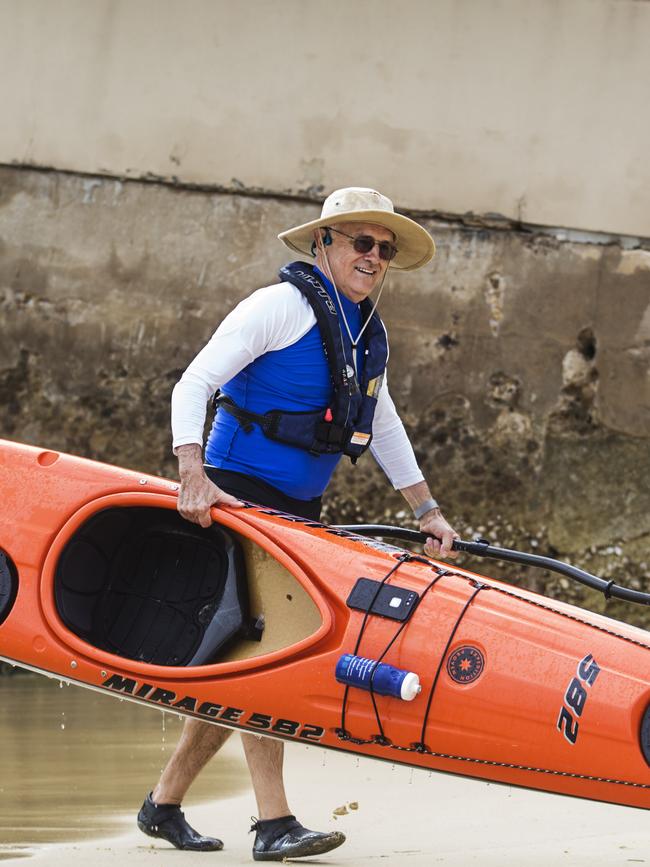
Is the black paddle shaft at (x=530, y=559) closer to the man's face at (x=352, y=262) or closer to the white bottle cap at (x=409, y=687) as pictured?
the white bottle cap at (x=409, y=687)

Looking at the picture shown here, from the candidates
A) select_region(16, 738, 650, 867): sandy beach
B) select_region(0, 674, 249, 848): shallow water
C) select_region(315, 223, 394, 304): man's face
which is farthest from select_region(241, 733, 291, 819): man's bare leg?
select_region(315, 223, 394, 304): man's face

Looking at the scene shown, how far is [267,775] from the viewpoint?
311 cm

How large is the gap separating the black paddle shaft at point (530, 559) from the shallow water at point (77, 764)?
997 millimetres

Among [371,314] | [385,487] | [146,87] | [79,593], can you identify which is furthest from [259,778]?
[146,87]

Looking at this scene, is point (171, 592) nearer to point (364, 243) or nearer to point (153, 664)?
point (153, 664)

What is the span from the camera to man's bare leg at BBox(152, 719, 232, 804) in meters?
3.30

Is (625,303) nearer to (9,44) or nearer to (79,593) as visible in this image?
(9,44)

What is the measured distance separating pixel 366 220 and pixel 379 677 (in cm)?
115

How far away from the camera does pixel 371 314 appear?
11.3ft

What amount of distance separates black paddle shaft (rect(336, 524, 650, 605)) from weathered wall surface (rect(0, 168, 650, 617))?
281 cm

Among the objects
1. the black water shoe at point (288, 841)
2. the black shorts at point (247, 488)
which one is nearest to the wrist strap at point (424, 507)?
the black shorts at point (247, 488)

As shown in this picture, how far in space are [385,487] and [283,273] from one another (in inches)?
129

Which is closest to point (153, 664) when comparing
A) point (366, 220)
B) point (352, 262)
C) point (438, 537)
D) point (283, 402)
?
point (283, 402)

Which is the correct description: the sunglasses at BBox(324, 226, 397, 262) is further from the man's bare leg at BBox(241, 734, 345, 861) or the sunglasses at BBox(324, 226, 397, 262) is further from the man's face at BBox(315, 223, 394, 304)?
the man's bare leg at BBox(241, 734, 345, 861)
